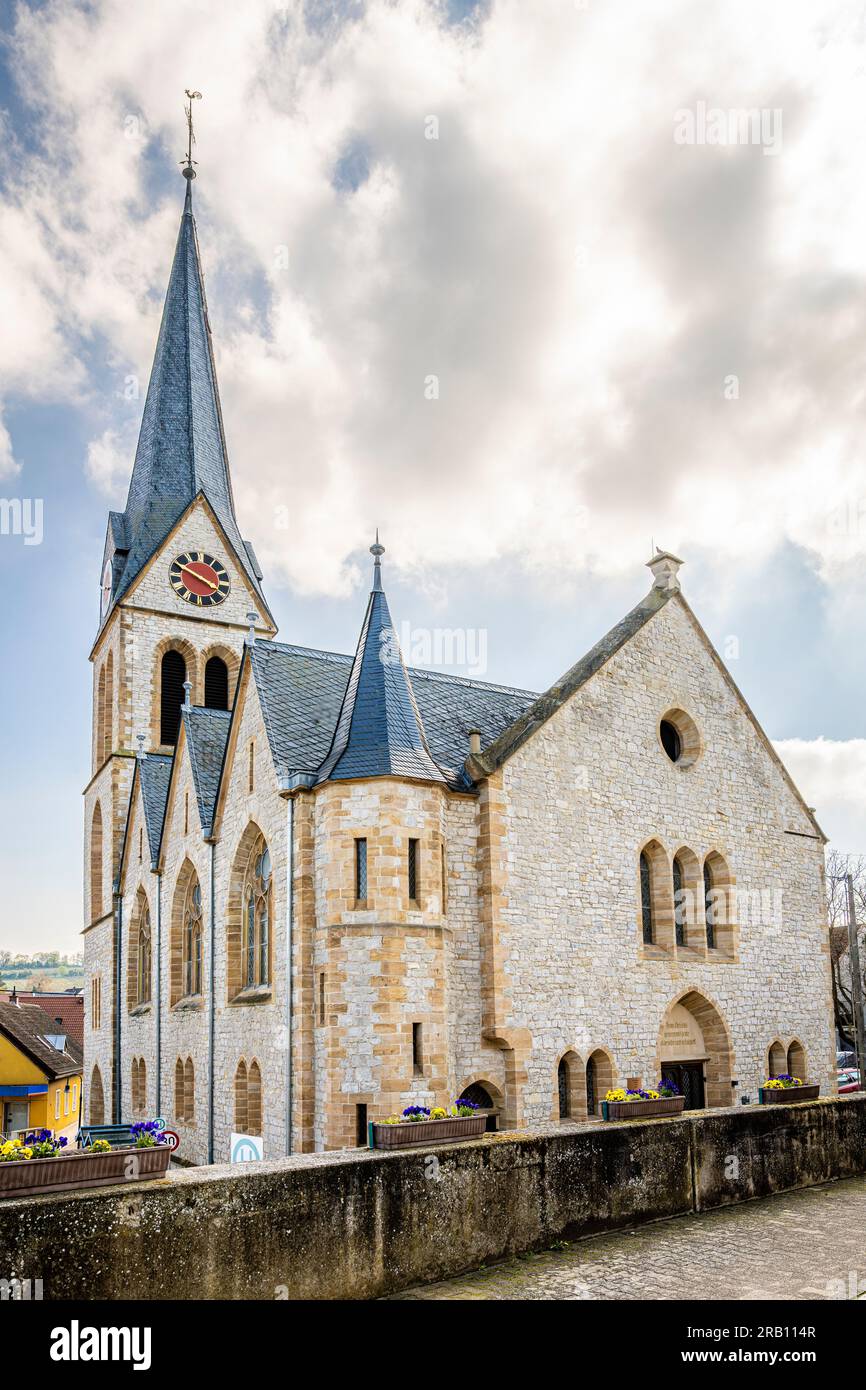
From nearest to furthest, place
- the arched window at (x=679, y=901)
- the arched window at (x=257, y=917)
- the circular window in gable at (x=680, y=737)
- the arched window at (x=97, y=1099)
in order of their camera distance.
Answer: the arched window at (x=257, y=917), the arched window at (x=679, y=901), the circular window in gable at (x=680, y=737), the arched window at (x=97, y=1099)

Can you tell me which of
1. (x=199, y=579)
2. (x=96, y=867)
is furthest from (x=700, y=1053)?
(x=199, y=579)

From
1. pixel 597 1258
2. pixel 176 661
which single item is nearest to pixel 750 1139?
pixel 597 1258

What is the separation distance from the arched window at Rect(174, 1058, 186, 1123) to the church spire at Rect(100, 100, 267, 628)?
1803 centimetres

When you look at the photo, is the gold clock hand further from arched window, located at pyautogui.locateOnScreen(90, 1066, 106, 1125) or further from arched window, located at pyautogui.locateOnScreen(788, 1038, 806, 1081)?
arched window, located at pyautogui.locateOnScreen(788, 1038, 806, 1081)

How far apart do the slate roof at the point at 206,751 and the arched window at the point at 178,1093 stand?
5529 mm

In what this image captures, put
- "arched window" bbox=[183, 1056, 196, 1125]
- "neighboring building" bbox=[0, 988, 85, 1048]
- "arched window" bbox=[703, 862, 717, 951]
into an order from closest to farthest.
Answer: "arched window" bbox=[703, 862, 717, 951]
"arched window" bbox=[183, 1056, 196, 1125]
"neighboring building" bbox=[0, 988, 85, 1048]

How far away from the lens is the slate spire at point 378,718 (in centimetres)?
1703

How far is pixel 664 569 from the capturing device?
23750 mm

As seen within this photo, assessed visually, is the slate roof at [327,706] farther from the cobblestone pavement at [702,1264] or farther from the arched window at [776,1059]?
the cobblestone pavement at [702,1264]

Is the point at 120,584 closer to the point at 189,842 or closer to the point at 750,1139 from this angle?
the point at 189,842

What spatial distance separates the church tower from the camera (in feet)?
114

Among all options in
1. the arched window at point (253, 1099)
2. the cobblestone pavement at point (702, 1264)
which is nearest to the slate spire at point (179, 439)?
the arched window at point (253, 1099)

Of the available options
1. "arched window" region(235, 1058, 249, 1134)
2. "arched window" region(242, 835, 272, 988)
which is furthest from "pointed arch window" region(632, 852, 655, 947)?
"arched window" region(235, 1058, 249, 1134)
